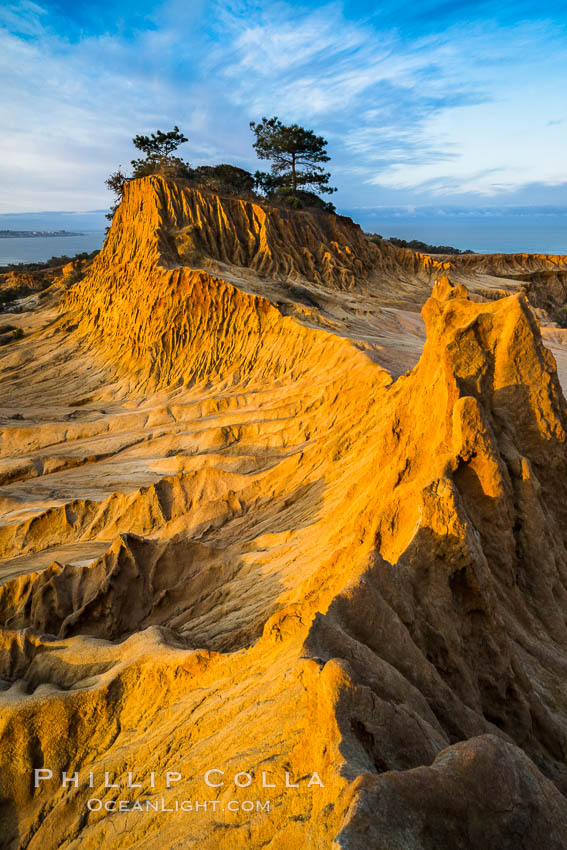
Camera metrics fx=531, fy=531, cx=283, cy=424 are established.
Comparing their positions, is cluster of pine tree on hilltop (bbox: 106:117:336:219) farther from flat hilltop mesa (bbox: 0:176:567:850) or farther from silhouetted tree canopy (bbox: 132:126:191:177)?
flat hilltop mesa (bbox: 0:176:567:850)

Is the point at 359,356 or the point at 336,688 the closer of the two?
the point at 336,688

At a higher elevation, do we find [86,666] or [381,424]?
[381,424]

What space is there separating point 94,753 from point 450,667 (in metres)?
3.60

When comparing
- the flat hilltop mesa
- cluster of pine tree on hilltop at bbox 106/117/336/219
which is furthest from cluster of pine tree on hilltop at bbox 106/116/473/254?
the flat hilltop mesa

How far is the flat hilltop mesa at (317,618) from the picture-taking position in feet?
10.7

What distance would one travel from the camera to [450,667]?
4.96 meters

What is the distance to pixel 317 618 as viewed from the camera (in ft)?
14.5

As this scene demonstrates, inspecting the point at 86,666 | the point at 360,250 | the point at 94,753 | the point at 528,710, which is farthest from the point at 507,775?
the point at 360,250

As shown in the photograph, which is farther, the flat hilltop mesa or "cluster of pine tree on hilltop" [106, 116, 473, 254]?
"cluster of pine tree on hilltop" [106, 116, 473, 254]

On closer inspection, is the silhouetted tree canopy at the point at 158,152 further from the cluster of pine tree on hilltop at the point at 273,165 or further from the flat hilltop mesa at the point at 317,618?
the flat hilltop mesa at the point at 317,618

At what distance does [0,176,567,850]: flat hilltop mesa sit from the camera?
327 cm

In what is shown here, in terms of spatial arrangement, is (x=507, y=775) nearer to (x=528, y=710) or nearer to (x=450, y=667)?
(x=450, y=667)

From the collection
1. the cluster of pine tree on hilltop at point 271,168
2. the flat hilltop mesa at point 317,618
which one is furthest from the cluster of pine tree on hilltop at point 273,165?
the flat hilltop mesa at point 317,618

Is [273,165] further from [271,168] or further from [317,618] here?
[317,618]
